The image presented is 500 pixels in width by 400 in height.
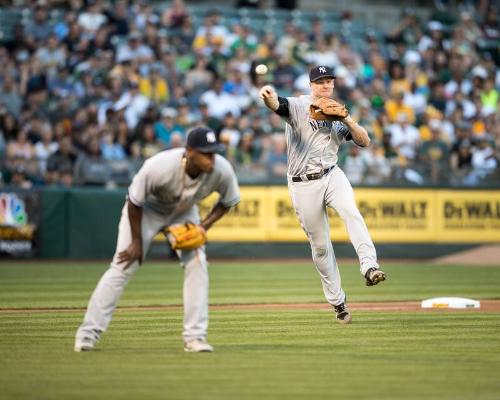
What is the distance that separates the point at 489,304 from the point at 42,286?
6391 millimetres

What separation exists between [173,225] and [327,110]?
2.40 meters

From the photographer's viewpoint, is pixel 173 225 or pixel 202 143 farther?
pixel 173 225

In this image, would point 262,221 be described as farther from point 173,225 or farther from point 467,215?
point 173,225

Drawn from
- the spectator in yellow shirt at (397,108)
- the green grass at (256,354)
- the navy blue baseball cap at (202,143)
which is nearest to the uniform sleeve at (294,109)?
the green grass at (256,354)

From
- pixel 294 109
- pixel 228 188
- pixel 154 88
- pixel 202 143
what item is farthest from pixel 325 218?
pixel 154 88

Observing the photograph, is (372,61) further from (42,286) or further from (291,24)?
(42,286)

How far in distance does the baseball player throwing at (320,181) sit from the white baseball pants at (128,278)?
255cm

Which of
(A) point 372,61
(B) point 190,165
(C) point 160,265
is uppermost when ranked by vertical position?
(A) point 372,61

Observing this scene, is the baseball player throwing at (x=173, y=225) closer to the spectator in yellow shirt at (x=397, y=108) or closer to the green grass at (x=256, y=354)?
the green grass at (x=256, y=354)

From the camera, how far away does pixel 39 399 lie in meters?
6.43

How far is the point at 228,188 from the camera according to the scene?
8.30 meters

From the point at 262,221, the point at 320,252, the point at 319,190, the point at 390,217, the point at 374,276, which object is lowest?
the point at 262,221

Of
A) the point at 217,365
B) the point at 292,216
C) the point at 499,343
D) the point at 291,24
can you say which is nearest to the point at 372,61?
the point at 291,24

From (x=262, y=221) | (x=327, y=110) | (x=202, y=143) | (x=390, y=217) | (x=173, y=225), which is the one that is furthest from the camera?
(x=390, y=217)
